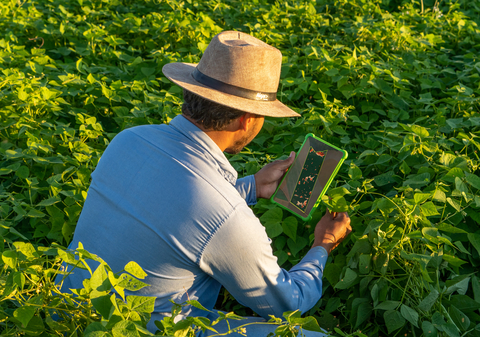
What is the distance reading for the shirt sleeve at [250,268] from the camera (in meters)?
1.43


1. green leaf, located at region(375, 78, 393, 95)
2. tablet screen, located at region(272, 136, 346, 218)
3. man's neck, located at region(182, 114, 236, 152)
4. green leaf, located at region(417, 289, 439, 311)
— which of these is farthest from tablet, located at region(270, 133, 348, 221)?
green leaf, located at region(375, 78, 393, 95)

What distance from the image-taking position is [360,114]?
10.7 feet

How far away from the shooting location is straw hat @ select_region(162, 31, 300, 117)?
65.2 inches

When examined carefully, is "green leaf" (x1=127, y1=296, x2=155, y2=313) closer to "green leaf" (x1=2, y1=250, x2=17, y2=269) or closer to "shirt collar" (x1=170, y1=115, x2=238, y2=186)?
"green leaf" (x1=2, y1=250, x2=17, y2=269)

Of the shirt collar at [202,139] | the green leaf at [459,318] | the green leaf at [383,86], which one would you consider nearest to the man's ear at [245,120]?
the shirt collar at [202,139]

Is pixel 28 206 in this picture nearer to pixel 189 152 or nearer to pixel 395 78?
pixel 189 152

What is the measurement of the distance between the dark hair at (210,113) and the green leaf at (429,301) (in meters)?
0.94

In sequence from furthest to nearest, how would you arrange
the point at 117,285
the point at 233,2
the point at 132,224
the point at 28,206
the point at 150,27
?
the point at 233,2 → the point at 150,27 → the point at 28,206 → the point at 132,224 → the point at 117,285

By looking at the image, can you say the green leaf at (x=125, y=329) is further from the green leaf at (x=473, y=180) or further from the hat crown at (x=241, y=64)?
the green leaf at (x=473, y=180)

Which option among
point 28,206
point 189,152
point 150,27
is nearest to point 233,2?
point 150,27

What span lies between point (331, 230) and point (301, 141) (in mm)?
927

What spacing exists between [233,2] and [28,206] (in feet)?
12.0

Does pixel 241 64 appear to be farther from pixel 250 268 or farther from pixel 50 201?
pixel 50 201

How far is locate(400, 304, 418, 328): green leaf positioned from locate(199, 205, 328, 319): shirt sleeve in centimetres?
33
